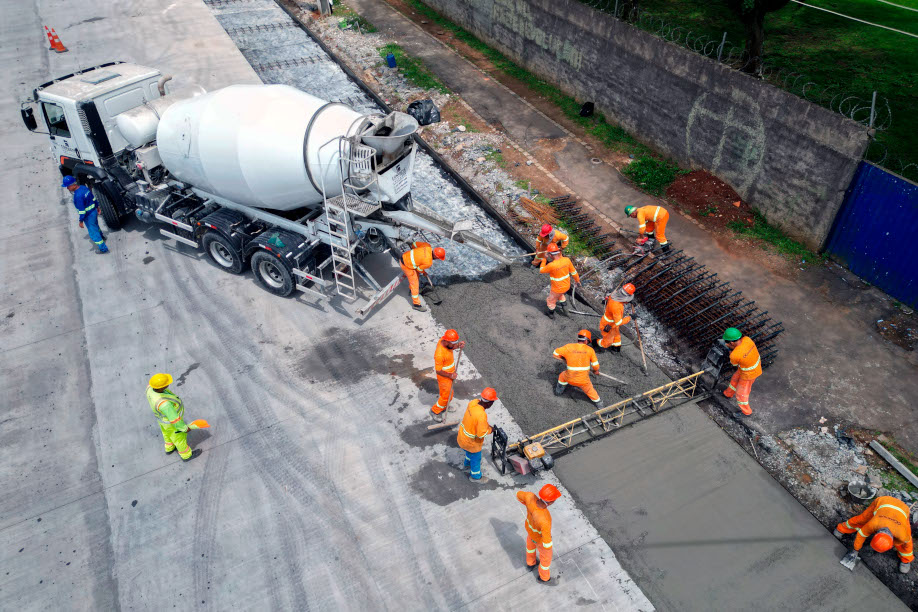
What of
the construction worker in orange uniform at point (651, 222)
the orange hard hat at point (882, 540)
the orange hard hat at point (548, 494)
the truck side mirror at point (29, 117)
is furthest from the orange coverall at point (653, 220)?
the truck side mirror at point (29, 117)

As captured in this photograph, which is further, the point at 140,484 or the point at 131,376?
the point at 131,376

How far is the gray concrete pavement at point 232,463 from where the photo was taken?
7.09 meters

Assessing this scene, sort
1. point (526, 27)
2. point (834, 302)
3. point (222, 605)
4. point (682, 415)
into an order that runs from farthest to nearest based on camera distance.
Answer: point (526, 27), point (834, 302), point (682, 415), point (222, 605)

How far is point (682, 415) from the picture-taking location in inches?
356

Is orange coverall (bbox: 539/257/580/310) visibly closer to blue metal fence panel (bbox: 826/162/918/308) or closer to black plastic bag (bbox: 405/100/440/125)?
blue metal fence panel (bbox: 826/162/918/308)

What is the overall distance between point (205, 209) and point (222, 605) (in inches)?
300

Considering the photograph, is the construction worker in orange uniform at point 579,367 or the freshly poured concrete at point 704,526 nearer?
the freshly poured concrete at point 704,526

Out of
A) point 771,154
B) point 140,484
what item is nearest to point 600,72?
point 771,154

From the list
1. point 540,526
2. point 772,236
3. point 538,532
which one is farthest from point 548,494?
point 772,236

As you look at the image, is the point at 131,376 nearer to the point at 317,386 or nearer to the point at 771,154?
the point at 317,386

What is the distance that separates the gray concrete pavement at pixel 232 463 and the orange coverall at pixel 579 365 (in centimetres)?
117

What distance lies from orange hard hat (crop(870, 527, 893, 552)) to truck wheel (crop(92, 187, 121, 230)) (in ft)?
47.5

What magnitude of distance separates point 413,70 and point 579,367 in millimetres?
14149

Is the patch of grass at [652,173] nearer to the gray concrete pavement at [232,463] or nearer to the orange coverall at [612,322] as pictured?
the orange coverall at [612,322]
